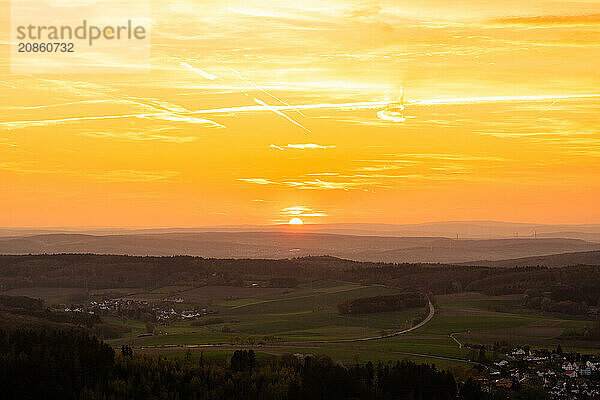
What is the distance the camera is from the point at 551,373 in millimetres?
97000

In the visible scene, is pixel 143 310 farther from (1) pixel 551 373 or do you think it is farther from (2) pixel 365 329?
(1) pixel 551 373

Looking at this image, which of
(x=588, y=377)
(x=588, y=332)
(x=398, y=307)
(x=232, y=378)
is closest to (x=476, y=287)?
(x=398, y=307)

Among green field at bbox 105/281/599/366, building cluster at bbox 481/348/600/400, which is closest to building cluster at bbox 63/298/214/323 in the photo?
green field at bbox 105/281/599/366

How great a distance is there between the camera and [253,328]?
145000 mm

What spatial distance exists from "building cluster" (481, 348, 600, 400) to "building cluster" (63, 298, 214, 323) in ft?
243

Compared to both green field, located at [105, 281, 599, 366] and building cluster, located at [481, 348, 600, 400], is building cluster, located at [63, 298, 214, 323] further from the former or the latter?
building cluster, located at [481, 348, 600, 400]

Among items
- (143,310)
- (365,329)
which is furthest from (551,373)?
(143,310)

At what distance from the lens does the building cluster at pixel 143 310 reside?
536 ft

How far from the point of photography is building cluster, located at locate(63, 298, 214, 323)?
16325 cm

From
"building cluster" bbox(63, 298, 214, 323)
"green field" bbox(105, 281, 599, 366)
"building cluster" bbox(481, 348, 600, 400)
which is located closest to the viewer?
"building cluster" bbox(481, 348, 600, 400)

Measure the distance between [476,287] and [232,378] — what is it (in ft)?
333

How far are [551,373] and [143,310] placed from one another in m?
94.0

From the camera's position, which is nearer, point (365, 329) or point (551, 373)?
point (551, 373)

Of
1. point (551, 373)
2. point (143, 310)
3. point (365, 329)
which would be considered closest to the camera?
point (551, 373)
